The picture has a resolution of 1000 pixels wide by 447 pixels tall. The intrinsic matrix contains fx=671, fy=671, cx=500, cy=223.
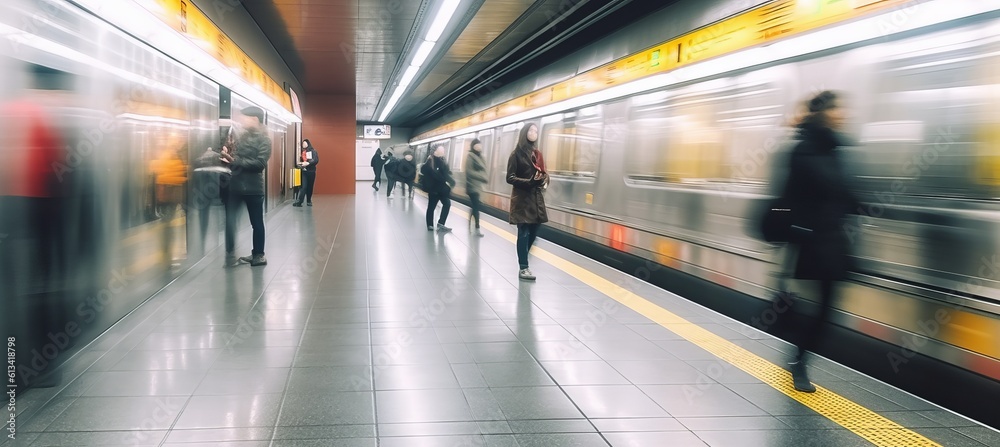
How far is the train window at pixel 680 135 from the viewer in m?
5.98

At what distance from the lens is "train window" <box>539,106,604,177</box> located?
9117 mm

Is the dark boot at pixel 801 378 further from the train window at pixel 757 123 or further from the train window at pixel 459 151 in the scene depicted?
the train window at pixel 459 151

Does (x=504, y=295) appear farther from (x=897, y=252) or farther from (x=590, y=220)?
(x=590, y=220)

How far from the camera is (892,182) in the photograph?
3832mm

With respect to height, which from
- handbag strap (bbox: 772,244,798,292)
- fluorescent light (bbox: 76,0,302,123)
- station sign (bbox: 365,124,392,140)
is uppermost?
station sign (bbox: 365,124,392,140)

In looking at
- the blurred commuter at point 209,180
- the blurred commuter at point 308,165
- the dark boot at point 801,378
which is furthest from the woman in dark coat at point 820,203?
the blurred commuter at point 308,165

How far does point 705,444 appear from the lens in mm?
2730

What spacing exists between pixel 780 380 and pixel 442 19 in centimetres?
657

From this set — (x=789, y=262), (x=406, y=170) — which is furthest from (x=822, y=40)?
(x=406, y=170)

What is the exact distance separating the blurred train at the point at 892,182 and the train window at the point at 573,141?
2372 millimetres

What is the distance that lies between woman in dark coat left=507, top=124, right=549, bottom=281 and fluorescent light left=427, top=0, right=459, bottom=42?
96.1 inches

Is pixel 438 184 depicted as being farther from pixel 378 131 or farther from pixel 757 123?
pixel 378 131

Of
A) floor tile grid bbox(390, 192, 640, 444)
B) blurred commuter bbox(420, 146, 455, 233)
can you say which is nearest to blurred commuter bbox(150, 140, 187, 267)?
floor tile grid bbox(390, 192, 640, 444)

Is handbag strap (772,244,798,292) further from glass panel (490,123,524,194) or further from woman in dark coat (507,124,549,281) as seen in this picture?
glass panel (490,123,524,194)
